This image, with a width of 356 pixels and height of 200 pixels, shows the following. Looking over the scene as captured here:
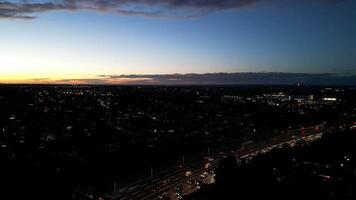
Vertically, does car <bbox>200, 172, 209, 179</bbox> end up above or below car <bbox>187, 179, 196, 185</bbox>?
below

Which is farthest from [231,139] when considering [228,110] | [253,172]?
[228,110]

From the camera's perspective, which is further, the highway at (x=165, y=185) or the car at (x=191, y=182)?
the car at (x=191, y=182)

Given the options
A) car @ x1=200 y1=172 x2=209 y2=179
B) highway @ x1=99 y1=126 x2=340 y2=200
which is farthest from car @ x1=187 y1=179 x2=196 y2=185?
car @ x1=200 y1=172 x2=209 y2=179

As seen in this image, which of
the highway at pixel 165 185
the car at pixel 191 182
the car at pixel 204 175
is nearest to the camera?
the highway at pixel 165 185

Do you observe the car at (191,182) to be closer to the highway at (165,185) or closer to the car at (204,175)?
the highway at (165,185)

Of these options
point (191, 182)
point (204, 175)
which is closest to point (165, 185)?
point (191, 182)

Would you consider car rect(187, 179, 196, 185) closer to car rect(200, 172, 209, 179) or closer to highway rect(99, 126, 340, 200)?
highway rect(99, 126, 340, 200)

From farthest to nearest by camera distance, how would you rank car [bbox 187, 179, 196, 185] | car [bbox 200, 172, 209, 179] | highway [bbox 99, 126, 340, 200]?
car [bbox 200, 172, 209, 179], car [bbox 187, 179, 196, 185], highway [bbox 99, 126, 340, 200]

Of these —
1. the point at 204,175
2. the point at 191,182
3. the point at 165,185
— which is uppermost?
the point at 191,182

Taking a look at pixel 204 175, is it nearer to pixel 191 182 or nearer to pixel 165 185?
pixel 191 182

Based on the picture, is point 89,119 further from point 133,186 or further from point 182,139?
point 133,186

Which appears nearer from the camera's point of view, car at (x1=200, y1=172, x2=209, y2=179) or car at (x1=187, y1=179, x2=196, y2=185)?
car at (x1=187, y1=179, x2=196, y2=185)

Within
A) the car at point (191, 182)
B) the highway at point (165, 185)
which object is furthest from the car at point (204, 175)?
the car at point (191, 182)
